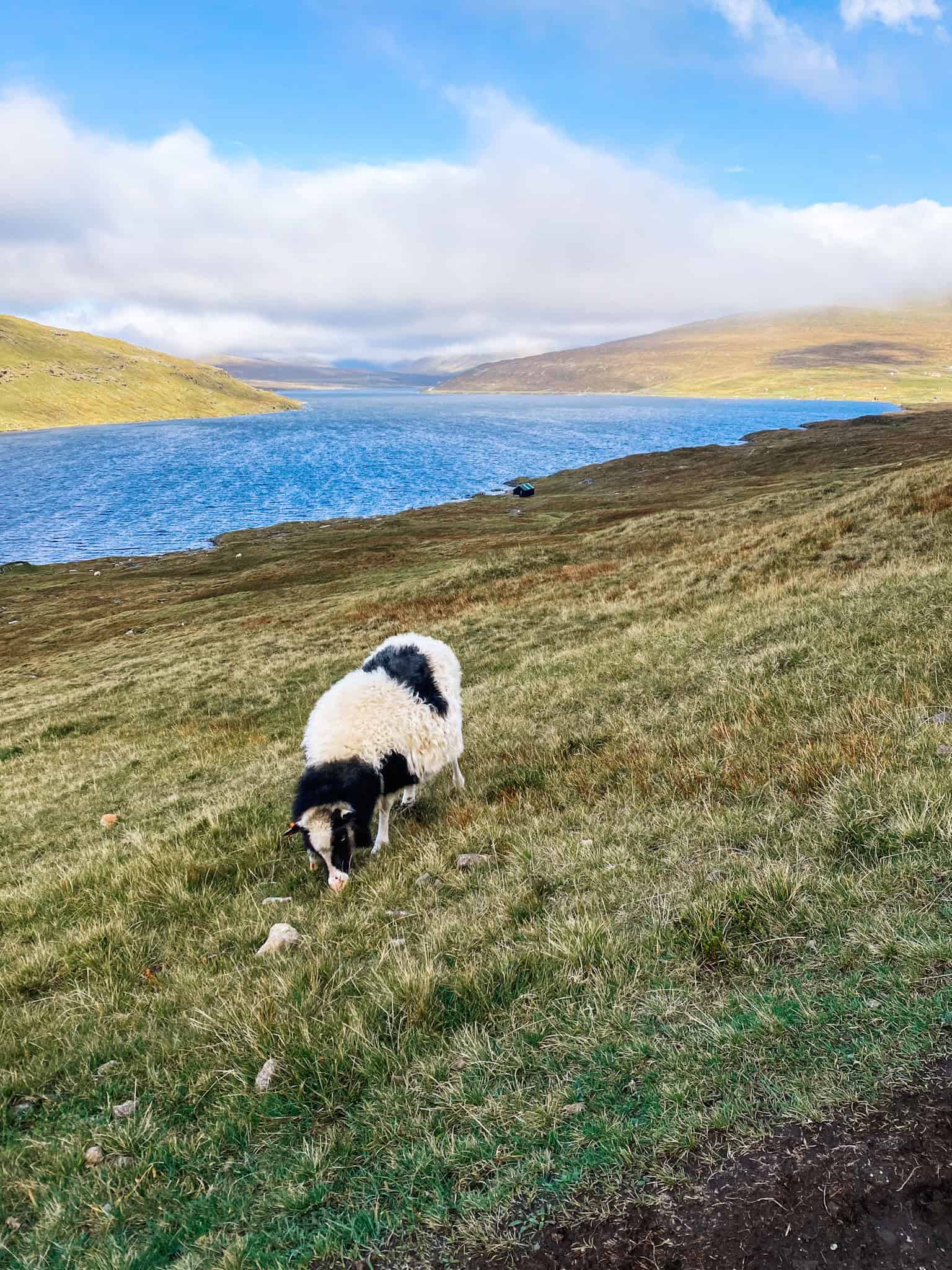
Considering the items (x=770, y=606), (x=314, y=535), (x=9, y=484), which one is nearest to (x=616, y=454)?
(x=314, y=535)

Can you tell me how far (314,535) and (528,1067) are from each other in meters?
74.5

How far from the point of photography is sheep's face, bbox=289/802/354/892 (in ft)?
23.6

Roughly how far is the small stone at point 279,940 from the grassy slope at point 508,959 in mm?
200

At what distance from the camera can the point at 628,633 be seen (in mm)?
17297

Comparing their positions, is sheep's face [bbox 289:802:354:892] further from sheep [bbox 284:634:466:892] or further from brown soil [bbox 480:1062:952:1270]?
brown soil [bbox 480:1062:952:1270]

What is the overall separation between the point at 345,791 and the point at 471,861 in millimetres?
1880

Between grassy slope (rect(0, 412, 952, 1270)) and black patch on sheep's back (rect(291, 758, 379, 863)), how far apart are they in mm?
606

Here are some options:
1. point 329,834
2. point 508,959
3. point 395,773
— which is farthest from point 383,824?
point 508,959

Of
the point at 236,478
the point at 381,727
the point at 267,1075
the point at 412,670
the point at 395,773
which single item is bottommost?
the point at 267,1075

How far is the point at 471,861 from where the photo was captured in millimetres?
6500

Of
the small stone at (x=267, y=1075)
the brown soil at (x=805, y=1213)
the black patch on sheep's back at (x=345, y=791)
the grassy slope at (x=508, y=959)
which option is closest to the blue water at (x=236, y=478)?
the grassy slope at (x=508, y=959)

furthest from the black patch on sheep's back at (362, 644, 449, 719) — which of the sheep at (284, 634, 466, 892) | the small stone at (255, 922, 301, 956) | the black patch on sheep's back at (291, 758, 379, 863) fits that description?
the small stone at (255, 922, 301, 956)

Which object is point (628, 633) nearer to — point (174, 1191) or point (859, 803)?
point (859, 803)

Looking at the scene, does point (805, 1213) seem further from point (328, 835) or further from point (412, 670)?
point (412, 670)
